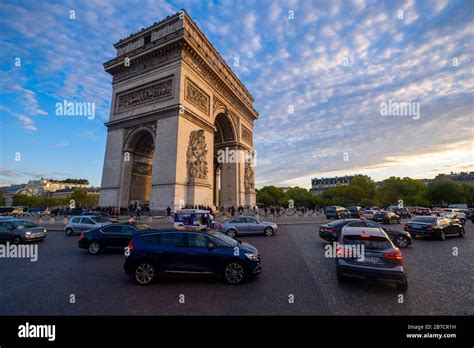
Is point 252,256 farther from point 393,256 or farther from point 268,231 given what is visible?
point 268,231

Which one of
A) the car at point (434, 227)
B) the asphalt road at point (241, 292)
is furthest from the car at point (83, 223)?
the car at point (434, 227)

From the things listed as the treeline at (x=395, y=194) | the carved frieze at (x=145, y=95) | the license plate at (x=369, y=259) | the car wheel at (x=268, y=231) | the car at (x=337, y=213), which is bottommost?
the car wheel at (x=268, y=231)

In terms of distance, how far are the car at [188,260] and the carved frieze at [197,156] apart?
67.0 ft

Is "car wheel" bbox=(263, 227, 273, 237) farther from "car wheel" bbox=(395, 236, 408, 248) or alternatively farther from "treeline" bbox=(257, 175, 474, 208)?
"treeline" bbox=(257, 175, 474, 208)

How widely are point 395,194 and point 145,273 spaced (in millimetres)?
95048

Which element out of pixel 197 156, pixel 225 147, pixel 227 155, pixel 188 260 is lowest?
pixel 188 260

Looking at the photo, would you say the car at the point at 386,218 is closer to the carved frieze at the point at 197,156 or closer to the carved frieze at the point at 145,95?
the carved frieze at the point at 197,156

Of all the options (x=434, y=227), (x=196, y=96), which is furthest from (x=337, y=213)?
(x=196, y=96)

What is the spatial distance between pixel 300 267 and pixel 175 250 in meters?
4.04

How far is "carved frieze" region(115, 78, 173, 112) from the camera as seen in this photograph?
28.1 m

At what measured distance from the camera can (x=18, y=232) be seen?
1285 cm

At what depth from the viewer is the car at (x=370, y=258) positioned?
541 centimetres
